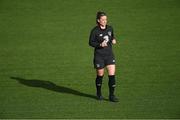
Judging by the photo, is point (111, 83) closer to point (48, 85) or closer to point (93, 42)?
point (93, 42)

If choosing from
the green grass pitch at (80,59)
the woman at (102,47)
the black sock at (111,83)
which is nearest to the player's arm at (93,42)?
the woman at (102,47)

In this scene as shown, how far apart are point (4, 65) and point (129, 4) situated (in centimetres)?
661

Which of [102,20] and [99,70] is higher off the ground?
[102,20]

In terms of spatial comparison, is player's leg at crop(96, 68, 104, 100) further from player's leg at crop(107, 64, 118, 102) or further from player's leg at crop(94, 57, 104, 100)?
player's leg at crop(107, 64, 118, 102)

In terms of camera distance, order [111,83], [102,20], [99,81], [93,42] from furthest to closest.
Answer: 1. [99,81]
2. [111,83]
3. [93,42]
4. [102,20]

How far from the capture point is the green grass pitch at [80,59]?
38.2ft

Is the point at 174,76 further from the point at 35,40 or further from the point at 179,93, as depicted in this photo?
the point at 35,40

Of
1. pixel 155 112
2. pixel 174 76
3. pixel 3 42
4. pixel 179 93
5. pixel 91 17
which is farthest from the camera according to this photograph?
pixel 91 17

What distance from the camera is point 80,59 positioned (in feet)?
48.8

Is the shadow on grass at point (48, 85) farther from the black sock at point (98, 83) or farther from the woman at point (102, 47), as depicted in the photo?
the woman at point (102, 47)

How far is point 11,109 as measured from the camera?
1157 centimetres

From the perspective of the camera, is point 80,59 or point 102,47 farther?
point 80,59

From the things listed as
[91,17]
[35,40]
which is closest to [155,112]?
[35,40]

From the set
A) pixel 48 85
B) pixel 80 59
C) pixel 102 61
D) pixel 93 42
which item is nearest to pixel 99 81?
pixel 102 61
